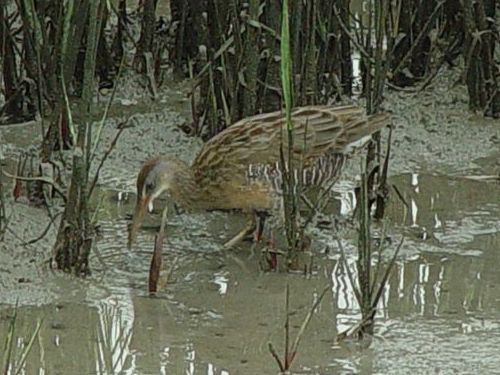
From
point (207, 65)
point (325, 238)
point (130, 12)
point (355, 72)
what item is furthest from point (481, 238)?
point (130, 12)

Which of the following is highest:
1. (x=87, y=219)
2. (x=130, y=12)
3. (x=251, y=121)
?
(x=130, y=12)

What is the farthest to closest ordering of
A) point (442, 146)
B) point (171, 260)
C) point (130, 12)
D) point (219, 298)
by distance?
point (130, 12), point (442, 146), point (171, 260), point (219, 298)

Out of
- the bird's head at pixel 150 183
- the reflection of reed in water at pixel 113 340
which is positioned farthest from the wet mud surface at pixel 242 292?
the bird's head at pixel 150 183

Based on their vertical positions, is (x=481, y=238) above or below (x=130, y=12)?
below

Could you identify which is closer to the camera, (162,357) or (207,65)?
(162,357)

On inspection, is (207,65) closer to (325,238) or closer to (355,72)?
(325,238)

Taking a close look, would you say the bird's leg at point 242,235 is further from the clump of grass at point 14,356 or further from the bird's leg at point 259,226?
the clump of grass at point 14,356

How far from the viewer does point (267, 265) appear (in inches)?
226

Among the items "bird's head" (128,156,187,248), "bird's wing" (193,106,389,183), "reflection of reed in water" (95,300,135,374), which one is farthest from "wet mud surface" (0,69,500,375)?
"bird's wing" (193,106,389,183)

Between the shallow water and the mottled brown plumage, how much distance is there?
215 mm

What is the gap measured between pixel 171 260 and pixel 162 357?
1.01 meters

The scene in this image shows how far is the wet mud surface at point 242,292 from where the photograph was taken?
4.90 meters

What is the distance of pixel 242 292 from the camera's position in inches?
217

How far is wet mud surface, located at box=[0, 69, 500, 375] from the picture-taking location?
16.1 feet
